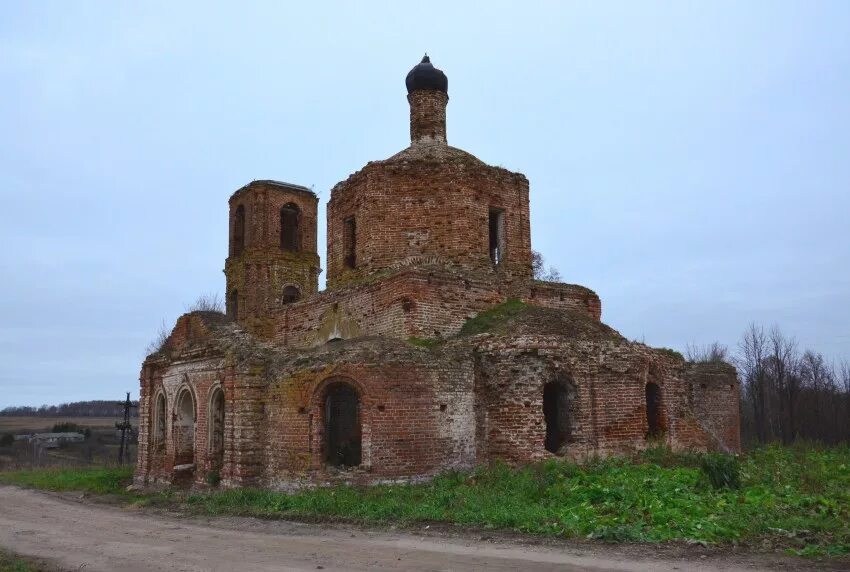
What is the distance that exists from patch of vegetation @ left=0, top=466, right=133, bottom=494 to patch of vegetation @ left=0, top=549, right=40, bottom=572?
8.15 meters

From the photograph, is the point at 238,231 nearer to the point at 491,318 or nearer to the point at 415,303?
the point at 415,303

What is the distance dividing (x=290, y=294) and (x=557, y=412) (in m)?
17.6

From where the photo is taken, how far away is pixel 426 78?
17.2 m

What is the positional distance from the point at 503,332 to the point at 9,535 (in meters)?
8.86

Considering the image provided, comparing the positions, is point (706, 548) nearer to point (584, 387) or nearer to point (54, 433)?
point (584, 387)

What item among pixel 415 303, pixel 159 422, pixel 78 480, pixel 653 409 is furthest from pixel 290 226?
pixel 653 409

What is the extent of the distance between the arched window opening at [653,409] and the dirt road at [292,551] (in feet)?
24.8

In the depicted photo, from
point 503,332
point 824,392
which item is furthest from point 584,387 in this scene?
point 824,392

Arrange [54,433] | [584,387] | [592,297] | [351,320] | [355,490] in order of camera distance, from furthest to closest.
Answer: [54,433], [592,297], [351,320], [584,387], [355,490]

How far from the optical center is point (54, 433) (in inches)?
2520

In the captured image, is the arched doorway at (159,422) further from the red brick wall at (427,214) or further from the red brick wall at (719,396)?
the red brick wall at (719,396)

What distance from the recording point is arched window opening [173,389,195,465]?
16016mm

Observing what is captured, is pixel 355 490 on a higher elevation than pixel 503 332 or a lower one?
lower

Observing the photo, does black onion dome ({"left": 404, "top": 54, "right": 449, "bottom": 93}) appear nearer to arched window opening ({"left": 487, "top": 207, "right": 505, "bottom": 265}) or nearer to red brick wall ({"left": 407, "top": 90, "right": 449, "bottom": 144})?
red brick wall ({"left": 407, "top": 90, "right": 449, "bottom": 144})
